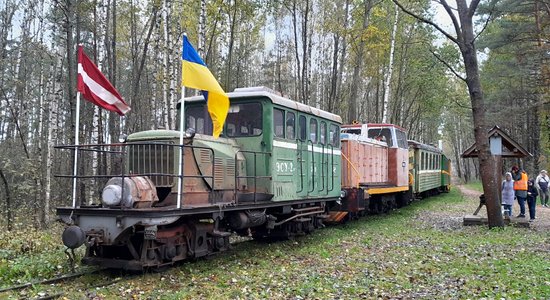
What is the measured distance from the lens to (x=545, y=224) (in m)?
15.9

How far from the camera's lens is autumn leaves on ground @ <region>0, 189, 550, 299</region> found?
6.68 meters

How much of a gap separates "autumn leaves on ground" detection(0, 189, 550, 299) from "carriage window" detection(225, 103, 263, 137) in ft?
8.39

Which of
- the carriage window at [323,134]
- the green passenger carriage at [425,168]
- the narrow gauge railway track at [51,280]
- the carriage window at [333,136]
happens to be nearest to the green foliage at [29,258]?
the narrow gauge railway track at [51,280]

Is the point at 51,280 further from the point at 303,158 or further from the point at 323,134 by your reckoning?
the point at 323,134

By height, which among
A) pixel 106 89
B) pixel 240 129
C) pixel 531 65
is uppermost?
pixel 531 65

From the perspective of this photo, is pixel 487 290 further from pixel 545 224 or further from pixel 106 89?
pixel 545 224

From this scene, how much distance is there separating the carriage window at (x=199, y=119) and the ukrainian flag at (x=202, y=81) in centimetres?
154

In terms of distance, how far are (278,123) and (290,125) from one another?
684 mm

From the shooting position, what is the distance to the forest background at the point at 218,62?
1741 cm

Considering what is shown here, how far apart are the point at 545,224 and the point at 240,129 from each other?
471 inches

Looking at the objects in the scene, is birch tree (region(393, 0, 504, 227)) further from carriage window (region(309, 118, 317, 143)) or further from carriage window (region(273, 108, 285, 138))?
carriage window (region(273, 108, 285, 138))

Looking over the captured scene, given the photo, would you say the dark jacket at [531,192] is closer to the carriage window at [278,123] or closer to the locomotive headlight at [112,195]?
the carriage window at [278,123]

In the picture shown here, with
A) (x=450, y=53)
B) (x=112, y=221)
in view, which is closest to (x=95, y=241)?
(x=112, y=221)

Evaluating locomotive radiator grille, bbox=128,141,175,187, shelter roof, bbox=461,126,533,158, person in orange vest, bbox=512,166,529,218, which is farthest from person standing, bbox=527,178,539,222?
locomotive radiator grille, bbox=128,141,175,187
